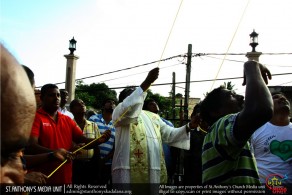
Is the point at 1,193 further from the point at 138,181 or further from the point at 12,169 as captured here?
the point at 138,181

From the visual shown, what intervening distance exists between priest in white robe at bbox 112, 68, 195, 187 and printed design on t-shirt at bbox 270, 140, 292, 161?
102cm

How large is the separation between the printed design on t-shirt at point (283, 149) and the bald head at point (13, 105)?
3624 mm

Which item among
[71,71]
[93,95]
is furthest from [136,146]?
[93,95]

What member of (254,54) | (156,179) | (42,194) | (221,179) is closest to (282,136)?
(156,179)

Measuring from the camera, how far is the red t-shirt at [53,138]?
3.29m

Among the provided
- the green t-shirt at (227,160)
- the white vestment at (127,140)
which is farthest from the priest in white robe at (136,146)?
the green t-shirt at (227,160)

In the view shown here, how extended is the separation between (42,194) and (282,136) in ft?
9.02

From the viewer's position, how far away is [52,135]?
3.41 m

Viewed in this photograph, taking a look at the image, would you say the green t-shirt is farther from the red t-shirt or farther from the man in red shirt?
the red t-shirt

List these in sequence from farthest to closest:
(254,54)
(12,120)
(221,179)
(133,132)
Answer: (254,54) < (133,132) < (221,179) < (12,120)

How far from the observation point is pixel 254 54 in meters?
11.5

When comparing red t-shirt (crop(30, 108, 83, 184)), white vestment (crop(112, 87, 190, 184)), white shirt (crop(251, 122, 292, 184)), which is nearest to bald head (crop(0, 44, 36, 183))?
red t-shirt (crop(30, 108, 83, 184))

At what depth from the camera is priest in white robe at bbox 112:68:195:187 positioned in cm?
375

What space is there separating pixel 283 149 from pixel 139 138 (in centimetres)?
172
